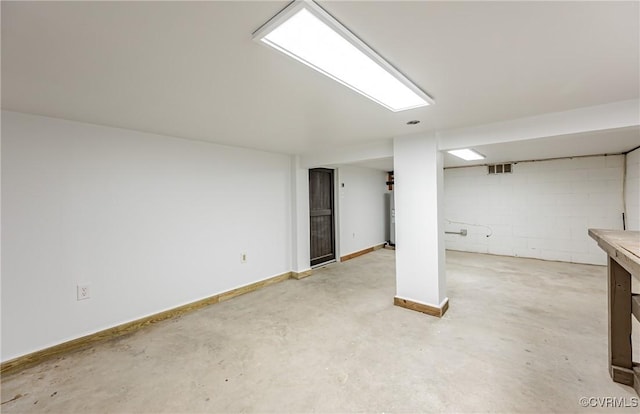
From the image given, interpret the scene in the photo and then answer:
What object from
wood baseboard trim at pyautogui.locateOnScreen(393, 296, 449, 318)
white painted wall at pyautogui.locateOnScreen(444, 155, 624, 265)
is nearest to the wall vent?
white painted wall at pyautogui.locateOnScreen(444, 155, 624, 265)

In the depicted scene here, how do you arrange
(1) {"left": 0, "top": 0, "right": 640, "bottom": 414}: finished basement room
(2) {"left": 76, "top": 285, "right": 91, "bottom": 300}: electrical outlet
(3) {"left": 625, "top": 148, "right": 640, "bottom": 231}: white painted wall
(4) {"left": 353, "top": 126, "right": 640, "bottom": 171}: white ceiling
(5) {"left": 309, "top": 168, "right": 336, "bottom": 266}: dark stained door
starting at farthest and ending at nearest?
(5) {"left": 309, "top": 168, "right": 336, "bottom": 266}: dark stained door
(3) {"left": 625, "top": 148, "right": 640, "bottom": 231}: white painted wall
(4) {"left": 353, "top": 126, "right": 640, "bottom": 171}: white ceiling
(2) {"left": 76, "top": 285, "right": 91, "bottom": 300}: electrical outlet
(1) {"left": 0, "top": 0, "right": 640, "bottom": 414}: finished basement room

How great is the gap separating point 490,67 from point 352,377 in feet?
7.39

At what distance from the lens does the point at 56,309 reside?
232cm

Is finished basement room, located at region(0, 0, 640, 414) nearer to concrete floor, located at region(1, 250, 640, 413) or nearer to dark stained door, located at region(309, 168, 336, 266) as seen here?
concrete floor, located at region(1, 250, 640, 413)

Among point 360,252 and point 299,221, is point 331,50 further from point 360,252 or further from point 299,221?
point 360,252

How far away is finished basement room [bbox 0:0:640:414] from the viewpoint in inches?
48.2

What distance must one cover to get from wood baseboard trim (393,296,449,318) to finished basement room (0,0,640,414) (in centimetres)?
3

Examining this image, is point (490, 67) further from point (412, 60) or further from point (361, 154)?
point (361, 154)

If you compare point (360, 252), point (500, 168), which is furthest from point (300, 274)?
point (500, 168)

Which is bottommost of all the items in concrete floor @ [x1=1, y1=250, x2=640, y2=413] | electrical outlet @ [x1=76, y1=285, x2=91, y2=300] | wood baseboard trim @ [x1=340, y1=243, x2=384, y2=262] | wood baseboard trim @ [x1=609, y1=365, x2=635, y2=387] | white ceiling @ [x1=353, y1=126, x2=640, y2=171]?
concrete floor @ [x1=1, y1=250, x2=640, y2=413]

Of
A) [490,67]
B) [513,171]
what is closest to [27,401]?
[490,67]

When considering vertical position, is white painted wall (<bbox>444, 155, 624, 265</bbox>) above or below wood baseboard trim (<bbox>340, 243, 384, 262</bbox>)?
above

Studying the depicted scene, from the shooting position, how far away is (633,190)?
13.6 feet

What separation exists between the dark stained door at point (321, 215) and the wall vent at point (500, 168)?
3564mm
